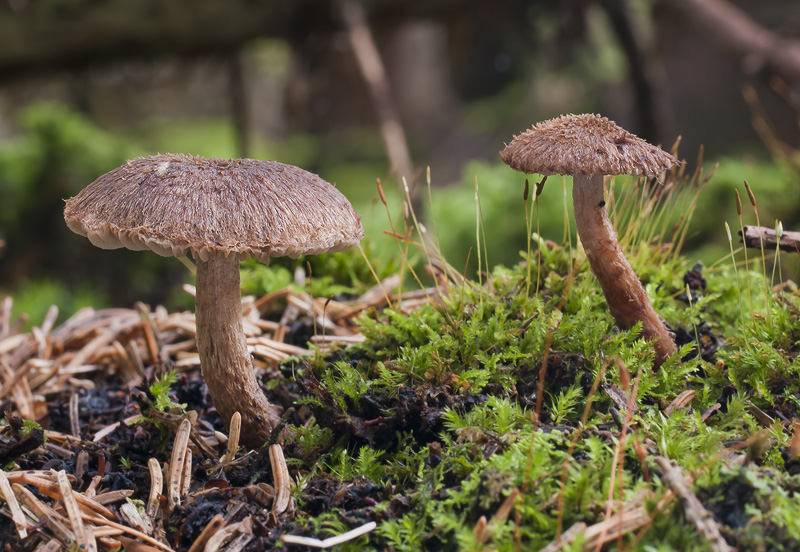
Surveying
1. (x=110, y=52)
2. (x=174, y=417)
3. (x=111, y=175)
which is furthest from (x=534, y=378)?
(x=110, y=52)

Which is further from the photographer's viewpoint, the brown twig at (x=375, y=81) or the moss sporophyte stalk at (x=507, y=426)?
the brown twig at (x=375, y=81)

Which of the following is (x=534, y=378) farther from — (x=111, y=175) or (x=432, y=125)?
(x=432, y=125)

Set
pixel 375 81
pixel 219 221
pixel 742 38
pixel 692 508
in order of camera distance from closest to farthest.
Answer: pixel 692 508, pixel 219 221, pixel 742 38, pixel 375 81

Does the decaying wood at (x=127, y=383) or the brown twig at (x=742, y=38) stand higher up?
the brown twig at (x=742, y=38)

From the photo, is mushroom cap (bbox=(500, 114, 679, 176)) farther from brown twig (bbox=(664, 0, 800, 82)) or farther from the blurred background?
brown twig (bbox=(664, 0, 800, 82))

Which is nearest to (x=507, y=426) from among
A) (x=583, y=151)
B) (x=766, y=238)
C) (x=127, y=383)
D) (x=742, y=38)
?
(x=583, y=151)

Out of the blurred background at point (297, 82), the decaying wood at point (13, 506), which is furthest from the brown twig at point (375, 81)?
the decaying wood at point (13, 506)

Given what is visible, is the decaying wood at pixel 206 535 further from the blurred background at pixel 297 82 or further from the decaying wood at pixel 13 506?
the blurred background at pixel 297 82

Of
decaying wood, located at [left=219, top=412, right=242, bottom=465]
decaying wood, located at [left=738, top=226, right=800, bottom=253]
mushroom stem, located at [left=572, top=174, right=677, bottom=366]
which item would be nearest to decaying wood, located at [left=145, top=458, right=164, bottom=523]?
decaying wood, located at [left=219, top=412, right=242, bottom=465]

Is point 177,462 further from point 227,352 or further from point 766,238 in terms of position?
point 766,238
